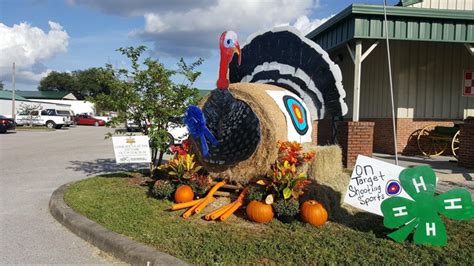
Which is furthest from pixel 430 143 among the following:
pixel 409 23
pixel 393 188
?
pixel 393 188

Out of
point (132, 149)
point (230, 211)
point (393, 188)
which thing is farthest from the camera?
point (132, 149)

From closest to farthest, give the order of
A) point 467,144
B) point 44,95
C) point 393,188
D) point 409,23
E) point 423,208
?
1. point 423,208
2. point 393,188
3. point 467,144
4. point 409,23
5. point 44,95

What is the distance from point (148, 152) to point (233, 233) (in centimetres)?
353

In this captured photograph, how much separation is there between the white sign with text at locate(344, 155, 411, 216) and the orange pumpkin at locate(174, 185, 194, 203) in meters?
2.38

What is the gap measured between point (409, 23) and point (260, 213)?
7.81 meters

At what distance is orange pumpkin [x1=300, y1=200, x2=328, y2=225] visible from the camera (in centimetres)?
530

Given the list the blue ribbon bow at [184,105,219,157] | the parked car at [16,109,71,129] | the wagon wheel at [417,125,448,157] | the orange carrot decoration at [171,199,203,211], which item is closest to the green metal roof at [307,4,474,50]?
the wagon wheel at [417,125,448,157]

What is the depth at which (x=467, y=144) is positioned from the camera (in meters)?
10.5

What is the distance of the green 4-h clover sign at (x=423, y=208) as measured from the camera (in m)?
4.58

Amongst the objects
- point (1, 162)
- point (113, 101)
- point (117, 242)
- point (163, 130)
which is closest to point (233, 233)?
point (117, 242)

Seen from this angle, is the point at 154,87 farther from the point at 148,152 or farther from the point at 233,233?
the point at 233,233

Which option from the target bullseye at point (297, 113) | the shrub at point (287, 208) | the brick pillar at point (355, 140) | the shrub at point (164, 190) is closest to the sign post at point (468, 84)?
the brick pillar at point (355, 140)

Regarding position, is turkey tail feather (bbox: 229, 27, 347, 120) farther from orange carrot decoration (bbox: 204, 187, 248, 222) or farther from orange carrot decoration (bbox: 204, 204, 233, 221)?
orange carrot decoration (bbox: 204, 204, 233, 221)

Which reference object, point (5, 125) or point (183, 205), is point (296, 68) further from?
point (5, 125)
